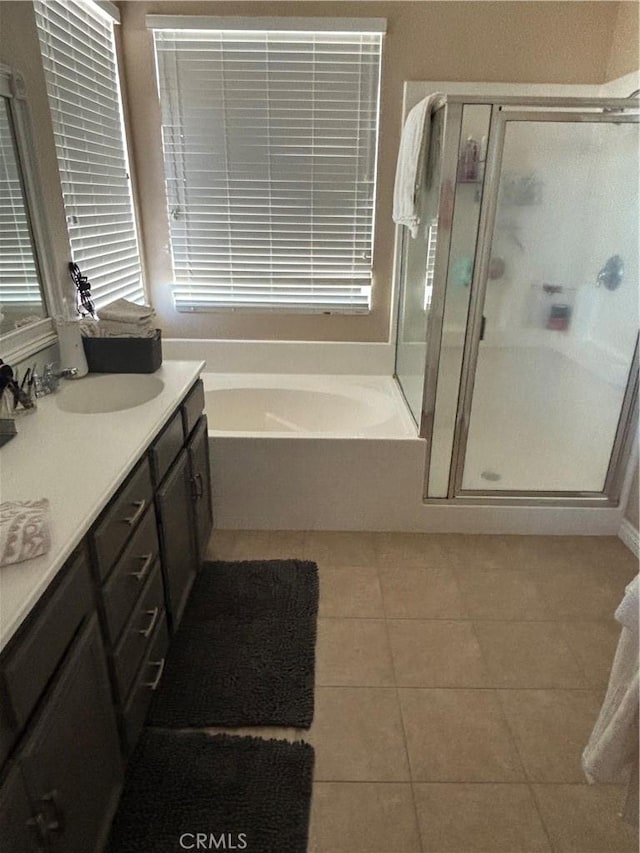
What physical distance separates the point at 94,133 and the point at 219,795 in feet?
8.49

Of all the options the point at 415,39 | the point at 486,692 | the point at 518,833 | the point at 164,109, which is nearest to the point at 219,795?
the point at 518,833

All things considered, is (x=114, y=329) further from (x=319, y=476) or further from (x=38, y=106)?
(x=319, y=476)

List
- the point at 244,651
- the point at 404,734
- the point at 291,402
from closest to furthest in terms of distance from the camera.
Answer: the point at 404,734 → the point at 244,651 → the point at 291,402

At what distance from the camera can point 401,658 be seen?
1823 mm

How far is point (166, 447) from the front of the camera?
161 centimetres

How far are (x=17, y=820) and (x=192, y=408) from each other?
1.29m

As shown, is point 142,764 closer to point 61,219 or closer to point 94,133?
point 61,219

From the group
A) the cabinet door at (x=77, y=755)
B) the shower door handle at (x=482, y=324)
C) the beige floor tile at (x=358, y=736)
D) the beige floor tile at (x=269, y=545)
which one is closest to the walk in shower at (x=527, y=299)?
the shower door handle at (x=482, y=324)

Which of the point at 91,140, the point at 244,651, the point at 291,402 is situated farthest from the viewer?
the point at 291,402

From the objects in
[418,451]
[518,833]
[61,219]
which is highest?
[61,219]

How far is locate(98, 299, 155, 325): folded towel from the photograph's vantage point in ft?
6.46

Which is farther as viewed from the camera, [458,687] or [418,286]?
[418,286]

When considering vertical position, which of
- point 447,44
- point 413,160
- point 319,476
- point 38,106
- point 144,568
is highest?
point 447,44

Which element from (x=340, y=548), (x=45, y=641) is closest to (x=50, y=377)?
(x=45, y=641)
